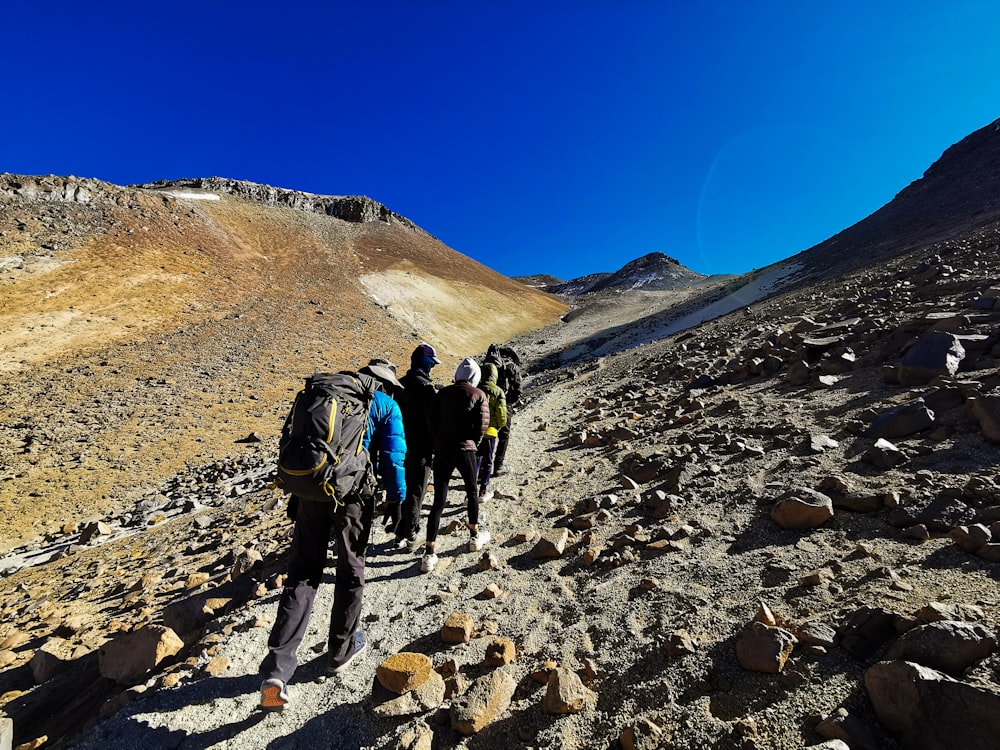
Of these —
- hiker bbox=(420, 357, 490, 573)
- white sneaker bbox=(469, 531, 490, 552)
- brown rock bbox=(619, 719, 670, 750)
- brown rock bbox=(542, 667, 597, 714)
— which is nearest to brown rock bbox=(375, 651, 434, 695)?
brown rock bbox=(542, 667, 597, 714)

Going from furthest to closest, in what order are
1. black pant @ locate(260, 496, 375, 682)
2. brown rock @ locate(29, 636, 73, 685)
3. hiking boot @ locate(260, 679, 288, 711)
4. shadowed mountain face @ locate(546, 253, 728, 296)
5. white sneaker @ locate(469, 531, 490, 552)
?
shadowed mountain face @ locate(546, 253, 728, 296), white sneaker @ locate(469, 531, 490, 552), brown rock @ locate(29, 636, 73, 685), black pant @ locate(260, 496, 375, 682), hiking boot @ locate(260, 679, 288, 711)

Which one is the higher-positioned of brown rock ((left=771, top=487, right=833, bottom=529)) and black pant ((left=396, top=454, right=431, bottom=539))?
black pant ((left=396, top=454, right=431, bottom=539))

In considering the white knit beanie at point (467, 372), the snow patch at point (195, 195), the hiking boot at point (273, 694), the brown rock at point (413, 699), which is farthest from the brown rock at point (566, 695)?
the snow patch at point (195, 195)

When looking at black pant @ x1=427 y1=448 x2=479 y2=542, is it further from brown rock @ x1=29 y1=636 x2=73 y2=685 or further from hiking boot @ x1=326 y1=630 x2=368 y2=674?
brown rock @ x1=29 y1=636 x2=73 y2=685

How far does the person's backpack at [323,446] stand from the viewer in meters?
3.00

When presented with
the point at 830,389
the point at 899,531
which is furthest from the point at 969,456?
the point at 830,389

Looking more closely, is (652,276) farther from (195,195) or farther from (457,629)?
(457,629)

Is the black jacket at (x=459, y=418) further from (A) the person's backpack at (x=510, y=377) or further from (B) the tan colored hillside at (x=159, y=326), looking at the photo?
(B) the tan colored hillside at (x=159, y=326)

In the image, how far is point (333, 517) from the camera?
10.6ft

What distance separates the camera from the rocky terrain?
2.34 meters

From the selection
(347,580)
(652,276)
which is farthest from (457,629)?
(652,276)


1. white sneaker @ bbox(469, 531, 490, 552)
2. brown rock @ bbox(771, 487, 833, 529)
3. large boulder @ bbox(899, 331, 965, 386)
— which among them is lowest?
white sneaker @ bbox(469, 531, 490, 552)

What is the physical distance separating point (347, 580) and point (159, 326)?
23777 millimetres

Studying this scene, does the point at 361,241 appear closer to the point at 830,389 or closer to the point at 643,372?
the point at 643,372
